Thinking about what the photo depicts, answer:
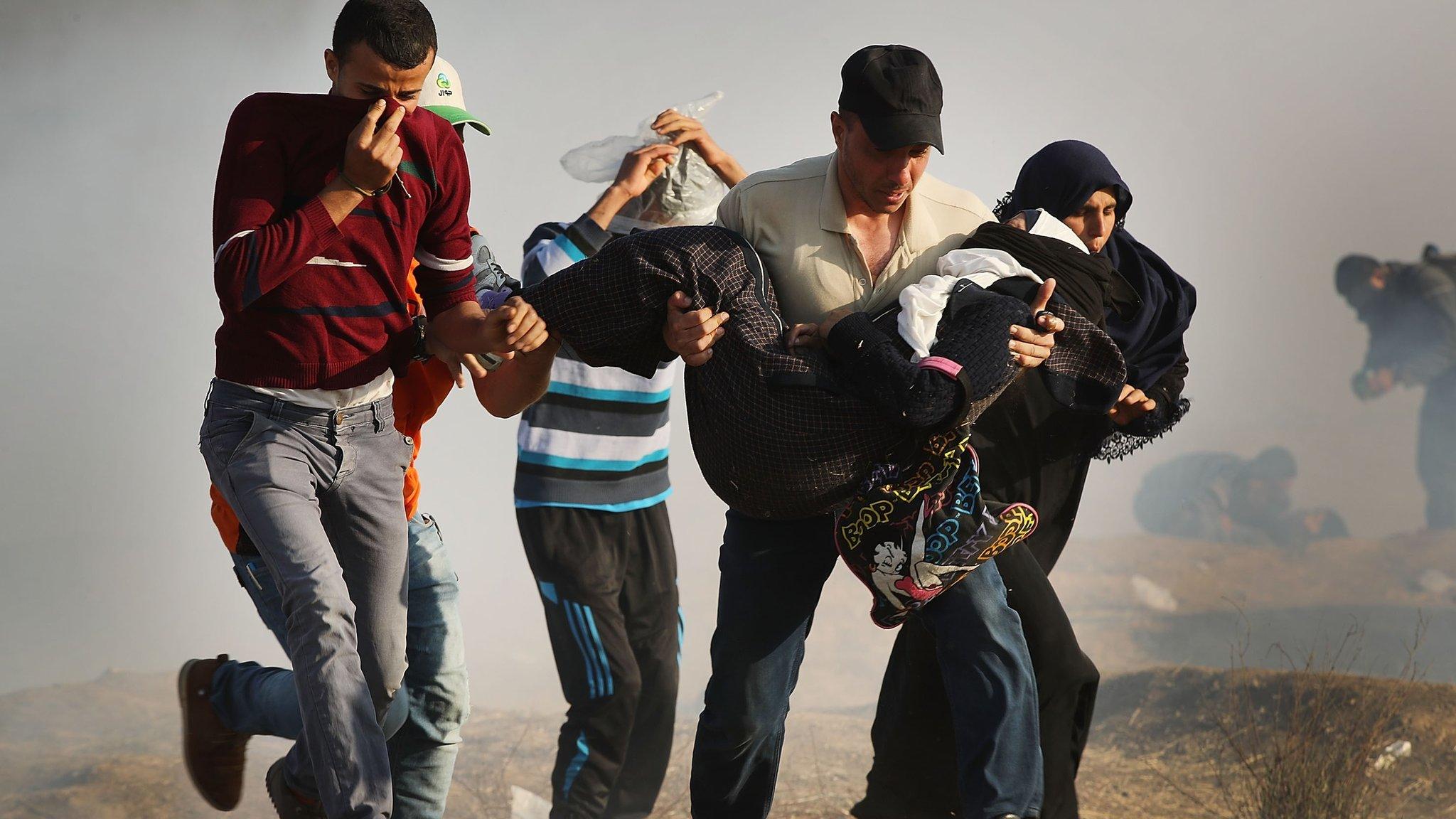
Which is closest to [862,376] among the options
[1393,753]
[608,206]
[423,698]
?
[423,698]

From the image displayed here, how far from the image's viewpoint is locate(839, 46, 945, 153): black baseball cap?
246cm

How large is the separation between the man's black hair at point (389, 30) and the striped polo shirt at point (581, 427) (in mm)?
1336

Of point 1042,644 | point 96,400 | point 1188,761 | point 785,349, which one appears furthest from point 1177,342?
point 96,400

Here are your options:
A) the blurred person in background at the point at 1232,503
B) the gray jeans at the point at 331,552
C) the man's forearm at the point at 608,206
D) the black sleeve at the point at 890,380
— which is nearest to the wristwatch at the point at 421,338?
the gray jeans at the point at 331,552

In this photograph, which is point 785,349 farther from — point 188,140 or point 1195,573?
point 1195,573

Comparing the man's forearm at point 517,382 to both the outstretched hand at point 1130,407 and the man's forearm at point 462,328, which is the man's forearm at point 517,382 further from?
the outstretched hand at point 1130,407

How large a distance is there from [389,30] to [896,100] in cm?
99

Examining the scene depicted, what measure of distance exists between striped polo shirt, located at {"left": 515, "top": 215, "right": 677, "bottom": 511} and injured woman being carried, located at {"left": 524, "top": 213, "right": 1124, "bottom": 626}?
3.74 ft

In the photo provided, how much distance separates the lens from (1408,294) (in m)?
6.73

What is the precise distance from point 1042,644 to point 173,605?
3.92 m

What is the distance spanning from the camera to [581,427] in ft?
12.2

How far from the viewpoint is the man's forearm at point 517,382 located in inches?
107

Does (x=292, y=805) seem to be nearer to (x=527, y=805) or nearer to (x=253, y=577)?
(x=253, y=577)

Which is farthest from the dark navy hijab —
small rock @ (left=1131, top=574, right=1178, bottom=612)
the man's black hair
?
small rock @ (left=1131, top=574, right=1178, bottom=612)
